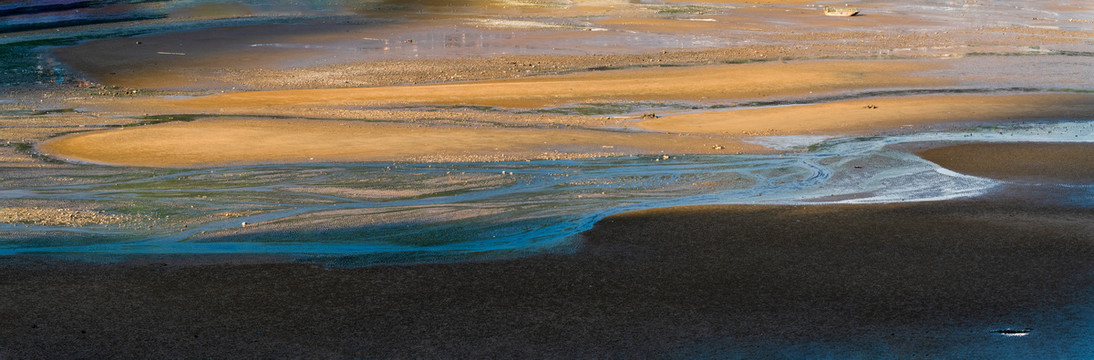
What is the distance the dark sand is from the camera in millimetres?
6117

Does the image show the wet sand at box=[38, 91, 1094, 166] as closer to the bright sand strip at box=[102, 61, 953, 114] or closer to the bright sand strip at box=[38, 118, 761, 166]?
the bright sand strip at box=[38, 118, 761, 166]

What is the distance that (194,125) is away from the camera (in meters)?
14.6

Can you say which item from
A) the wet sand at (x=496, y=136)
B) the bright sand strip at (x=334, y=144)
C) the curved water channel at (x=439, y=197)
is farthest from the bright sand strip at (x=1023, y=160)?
the bright sand strip at (x=334, y=144)

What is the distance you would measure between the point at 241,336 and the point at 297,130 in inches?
318

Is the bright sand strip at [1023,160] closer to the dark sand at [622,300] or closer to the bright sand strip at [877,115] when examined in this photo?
the bright sand strip at [877,115]

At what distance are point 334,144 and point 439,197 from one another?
348 centimetres

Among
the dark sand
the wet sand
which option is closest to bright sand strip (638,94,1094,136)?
the wet sand

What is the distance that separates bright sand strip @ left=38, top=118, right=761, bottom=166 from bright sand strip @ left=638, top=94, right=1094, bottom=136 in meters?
1.29

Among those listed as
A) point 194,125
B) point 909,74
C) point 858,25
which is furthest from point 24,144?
point 858,25

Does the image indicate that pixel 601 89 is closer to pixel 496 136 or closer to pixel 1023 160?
pixel 496 136

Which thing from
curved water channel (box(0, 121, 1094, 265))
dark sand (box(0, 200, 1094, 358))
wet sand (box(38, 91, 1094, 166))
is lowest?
dark sand (box(0, 200, 1094, 358))

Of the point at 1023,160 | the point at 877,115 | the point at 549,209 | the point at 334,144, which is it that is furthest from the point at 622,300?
the point at 877,115

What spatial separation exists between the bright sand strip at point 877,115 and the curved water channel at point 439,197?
1.58 metres

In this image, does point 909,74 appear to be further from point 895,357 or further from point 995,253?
point 895,357
